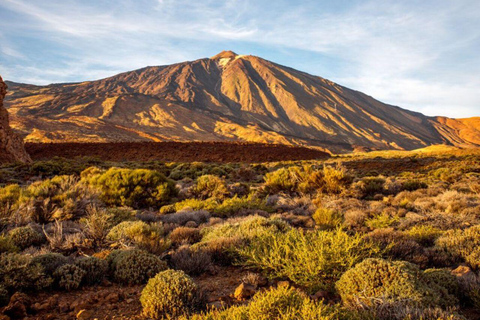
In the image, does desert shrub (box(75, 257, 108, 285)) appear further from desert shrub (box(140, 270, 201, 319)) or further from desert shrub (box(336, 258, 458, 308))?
desert shrub (box(336, 258, 458, 308))

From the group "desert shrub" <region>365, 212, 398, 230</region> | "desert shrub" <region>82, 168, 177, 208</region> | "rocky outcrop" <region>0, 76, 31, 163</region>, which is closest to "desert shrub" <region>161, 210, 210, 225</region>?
"desert shrub" <region>82, 168, 177, 208</region>

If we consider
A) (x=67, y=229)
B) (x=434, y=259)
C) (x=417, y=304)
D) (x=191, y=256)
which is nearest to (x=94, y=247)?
(x=67, y=229)

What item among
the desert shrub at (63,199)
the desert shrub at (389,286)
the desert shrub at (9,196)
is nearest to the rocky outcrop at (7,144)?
the desert shrub at (63,199)

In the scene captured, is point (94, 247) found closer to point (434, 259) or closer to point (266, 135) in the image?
point (434, 259)

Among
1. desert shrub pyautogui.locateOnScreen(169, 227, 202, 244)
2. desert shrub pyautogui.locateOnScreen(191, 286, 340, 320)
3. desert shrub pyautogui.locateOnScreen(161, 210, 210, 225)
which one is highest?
desert shrub pyautogui.locateOnScreen(191, 286, 340, 320)

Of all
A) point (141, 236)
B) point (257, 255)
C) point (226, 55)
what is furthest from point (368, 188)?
point (226, 55)

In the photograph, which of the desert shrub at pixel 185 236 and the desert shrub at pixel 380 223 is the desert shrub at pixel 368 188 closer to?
the desert shrub at pixel 380 223

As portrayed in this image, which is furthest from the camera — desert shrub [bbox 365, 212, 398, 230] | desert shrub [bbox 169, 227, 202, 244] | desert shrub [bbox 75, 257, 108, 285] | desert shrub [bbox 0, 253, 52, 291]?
desert shrub [bbox 365, 212, 398, 230]
